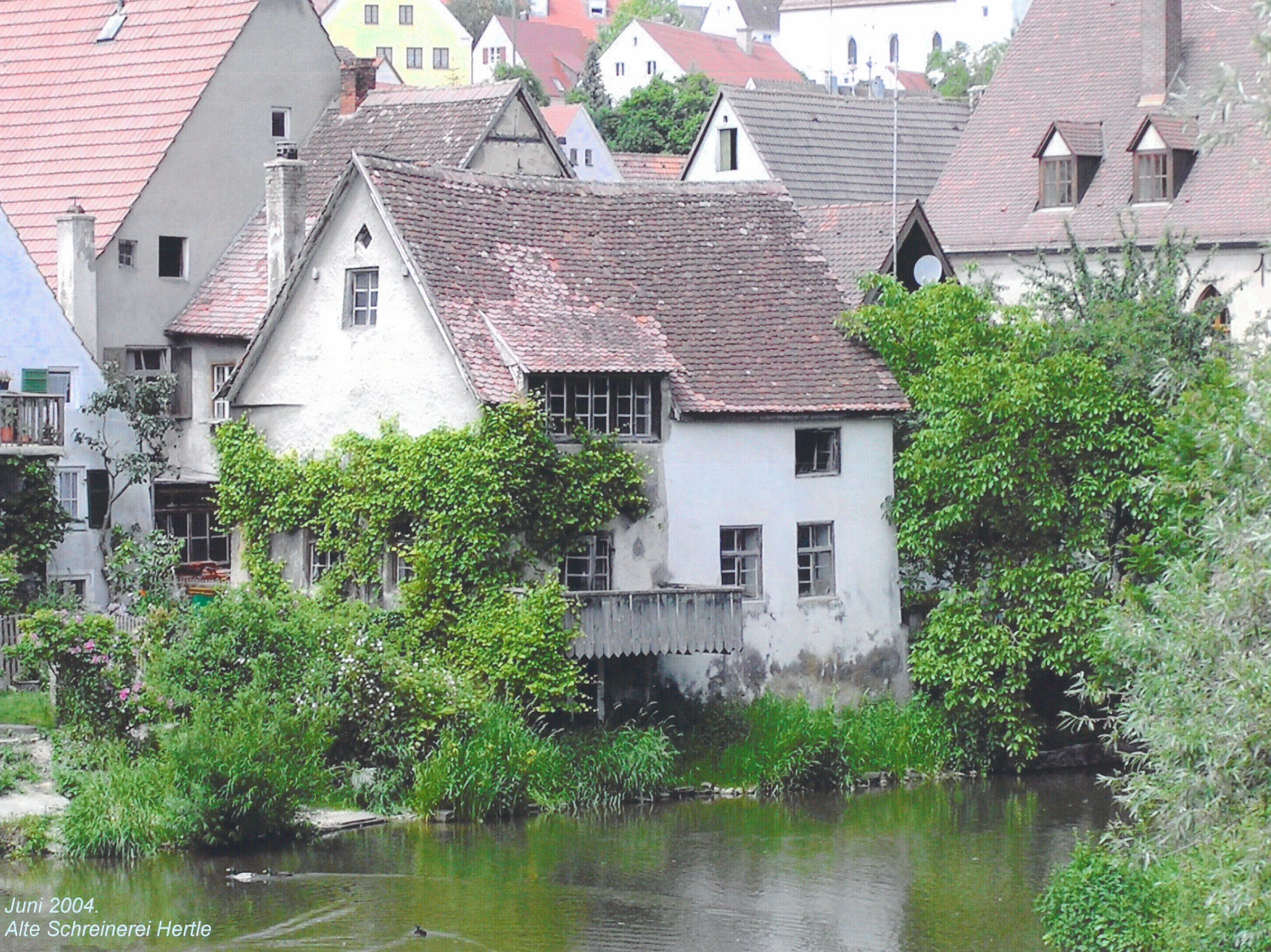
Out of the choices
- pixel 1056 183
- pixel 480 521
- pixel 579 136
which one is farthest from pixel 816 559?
pixel 579 136

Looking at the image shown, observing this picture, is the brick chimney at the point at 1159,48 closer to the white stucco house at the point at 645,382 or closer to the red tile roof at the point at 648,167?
the white stucco house at the point at 645,382

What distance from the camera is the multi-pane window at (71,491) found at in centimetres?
4150

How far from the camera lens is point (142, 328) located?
43.6 m

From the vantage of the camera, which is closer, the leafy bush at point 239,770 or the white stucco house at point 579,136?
the leafy bush at point 239,770

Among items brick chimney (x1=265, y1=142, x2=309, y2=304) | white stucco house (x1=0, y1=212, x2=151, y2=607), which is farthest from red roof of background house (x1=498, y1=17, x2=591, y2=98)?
brick chimney (x1=265, y1=142, x2=309, y2=304)

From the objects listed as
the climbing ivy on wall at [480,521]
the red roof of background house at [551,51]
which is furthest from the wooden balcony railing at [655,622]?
the red roof of background house at [551,51]

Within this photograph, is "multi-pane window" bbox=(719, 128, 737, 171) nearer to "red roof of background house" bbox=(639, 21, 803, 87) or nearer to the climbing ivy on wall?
the climbing ivy on wall

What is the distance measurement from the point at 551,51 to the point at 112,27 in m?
94.3

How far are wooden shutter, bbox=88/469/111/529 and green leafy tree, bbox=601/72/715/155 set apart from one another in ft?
163

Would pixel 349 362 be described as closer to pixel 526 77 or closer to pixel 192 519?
pixel 192 519

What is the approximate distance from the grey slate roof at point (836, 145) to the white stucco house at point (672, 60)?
71.9 metres

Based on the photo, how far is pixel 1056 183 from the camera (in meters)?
52.8

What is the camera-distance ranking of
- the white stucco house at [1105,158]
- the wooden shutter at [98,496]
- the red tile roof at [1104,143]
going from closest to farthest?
1. the wooden shutter at [98,496]
2. the white stucco house at [1105,158]
3. the red tile roof at [1104,143]

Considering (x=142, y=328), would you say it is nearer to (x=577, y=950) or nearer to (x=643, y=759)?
(x=643, y=759)
